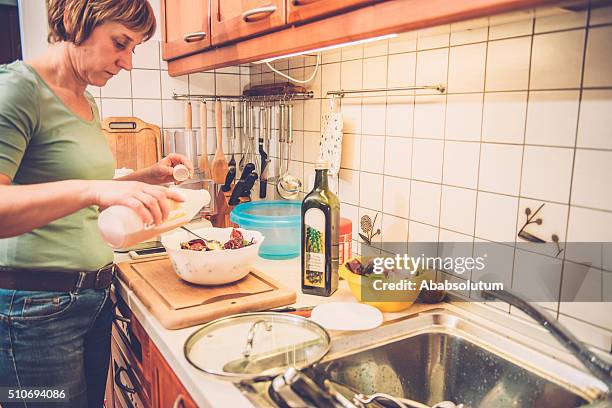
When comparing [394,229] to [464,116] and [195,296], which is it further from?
[195,296]

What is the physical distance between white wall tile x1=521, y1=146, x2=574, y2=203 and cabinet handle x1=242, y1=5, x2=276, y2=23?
62 centimetres

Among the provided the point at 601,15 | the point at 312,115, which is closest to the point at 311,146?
the point at 312,115

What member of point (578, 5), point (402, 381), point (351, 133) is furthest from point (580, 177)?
point (351, 133)

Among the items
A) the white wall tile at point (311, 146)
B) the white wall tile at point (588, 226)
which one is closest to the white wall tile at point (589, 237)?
the white wall tile at point (588, 226)

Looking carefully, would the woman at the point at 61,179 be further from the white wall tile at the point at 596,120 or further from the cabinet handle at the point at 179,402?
the white wall tile at the point at 596,120

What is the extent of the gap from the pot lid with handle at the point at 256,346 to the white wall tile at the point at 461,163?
1.48 ft

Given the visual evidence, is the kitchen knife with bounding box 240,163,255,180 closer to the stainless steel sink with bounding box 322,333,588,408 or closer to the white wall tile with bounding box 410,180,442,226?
the white wall tile with bounding box 410,180,442,226

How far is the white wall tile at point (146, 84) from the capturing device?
192 centimetres

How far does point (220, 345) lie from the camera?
0.95 metres

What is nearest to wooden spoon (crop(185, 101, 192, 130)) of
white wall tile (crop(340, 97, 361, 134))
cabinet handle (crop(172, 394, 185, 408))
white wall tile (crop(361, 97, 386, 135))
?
white wall tile (crop(340, 97, 361, 134))

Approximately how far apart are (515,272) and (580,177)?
241mm

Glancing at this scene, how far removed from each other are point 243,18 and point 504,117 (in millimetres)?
644

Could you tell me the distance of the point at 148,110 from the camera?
196 centimetres

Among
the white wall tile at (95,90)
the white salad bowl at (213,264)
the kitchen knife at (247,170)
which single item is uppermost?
the white wall tile at (95,90)
